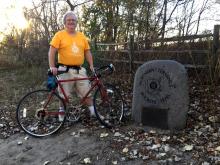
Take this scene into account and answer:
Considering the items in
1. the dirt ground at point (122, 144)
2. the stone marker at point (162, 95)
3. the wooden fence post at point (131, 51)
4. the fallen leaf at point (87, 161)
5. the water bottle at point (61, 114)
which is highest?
the wooden fence post at point (131, 51)

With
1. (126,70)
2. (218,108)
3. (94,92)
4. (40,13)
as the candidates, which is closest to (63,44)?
(94,92)

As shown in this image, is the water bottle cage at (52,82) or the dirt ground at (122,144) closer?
the dirt ground at (122,144)

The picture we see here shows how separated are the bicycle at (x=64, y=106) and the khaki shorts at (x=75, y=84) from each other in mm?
84

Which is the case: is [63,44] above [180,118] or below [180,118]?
above

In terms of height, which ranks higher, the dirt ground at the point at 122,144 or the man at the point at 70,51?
the man at the point at 70,51

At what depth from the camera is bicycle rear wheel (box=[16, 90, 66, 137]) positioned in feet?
20.6

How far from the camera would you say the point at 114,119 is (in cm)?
656

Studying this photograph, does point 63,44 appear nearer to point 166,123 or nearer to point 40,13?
point 166,123

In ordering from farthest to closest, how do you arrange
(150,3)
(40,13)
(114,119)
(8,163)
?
1. (40,13)
2. (150,3)
3. (114,119)
4. (8,163)

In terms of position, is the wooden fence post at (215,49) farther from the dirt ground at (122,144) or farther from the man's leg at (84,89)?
the man's leg at (84,89)

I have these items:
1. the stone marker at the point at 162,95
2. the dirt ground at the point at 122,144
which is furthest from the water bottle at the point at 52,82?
the stone marker at the point at 162,95

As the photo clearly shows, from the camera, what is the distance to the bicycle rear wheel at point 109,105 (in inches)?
250

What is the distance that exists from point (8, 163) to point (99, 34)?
1040 centimetres

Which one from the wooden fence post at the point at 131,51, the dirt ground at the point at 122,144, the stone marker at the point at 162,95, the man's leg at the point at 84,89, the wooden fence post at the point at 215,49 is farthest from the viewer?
the wooden fence post at the point at 131,51
